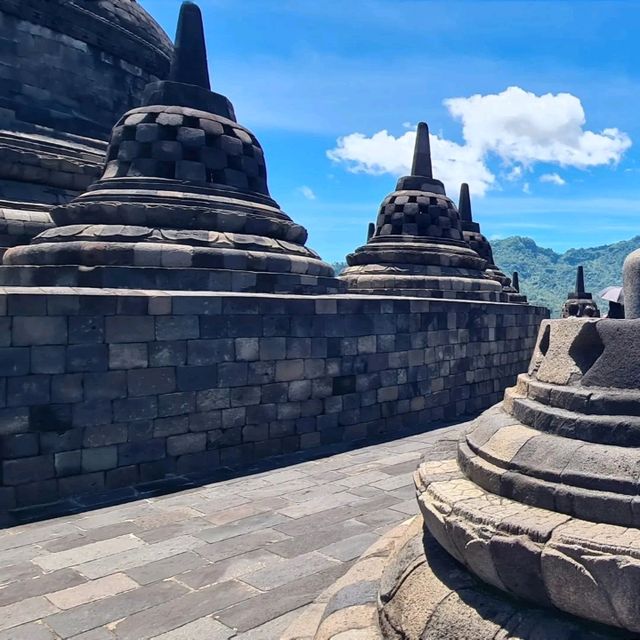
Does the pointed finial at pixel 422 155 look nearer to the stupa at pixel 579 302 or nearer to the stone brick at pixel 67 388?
the stupa at pixel 579 302

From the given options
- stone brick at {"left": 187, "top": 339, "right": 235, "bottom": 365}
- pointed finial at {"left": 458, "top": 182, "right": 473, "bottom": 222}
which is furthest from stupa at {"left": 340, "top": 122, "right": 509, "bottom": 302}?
stone brick at {"left": 187, "top": 339, "right": 235, "bottom": 365}

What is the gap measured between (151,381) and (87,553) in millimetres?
2238

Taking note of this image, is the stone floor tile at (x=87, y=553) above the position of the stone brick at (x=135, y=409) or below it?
below

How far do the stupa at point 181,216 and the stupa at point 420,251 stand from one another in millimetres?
4188

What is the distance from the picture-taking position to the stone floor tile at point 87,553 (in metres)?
4.38

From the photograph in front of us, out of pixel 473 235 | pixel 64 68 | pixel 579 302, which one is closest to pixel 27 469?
A: pixel 64 68

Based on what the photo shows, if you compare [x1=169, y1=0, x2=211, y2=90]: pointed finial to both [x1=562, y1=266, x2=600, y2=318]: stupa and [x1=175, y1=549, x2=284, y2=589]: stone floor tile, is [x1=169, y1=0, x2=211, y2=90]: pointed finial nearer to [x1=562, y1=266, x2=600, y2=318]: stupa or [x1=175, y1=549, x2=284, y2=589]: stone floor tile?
[x1=175, y1=549, x2=284, y2=589]: stone floor tile

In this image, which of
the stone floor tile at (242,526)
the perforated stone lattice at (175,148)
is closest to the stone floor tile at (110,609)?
the stone floor tile at (242,526)

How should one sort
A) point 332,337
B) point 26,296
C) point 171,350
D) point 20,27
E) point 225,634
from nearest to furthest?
1. point 225,634
2. point 26,296
3. point 171,350
4. point 332,337
5. point 20,27

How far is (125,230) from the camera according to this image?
25.0 ft

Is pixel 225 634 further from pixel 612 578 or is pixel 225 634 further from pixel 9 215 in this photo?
pixel 9 215

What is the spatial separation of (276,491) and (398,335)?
4.04 meters

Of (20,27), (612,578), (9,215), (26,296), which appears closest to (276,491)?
(26,296)

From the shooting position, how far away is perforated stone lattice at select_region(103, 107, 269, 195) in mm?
8594
